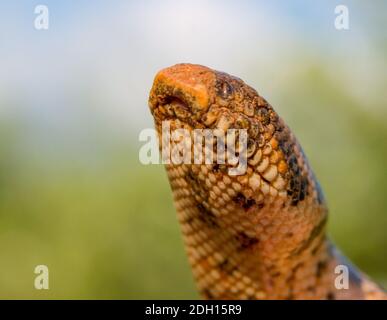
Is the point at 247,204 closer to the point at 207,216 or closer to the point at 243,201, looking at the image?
the point at 243,201

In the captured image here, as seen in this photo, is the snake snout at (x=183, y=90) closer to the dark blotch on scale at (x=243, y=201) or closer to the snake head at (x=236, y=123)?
the snake head at (x=236, y=123)

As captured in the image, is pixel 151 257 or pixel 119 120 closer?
pixel 151 257

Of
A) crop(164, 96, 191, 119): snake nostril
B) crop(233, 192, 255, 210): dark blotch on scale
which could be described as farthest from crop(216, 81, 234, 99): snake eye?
crop(233, 192, 255, 210): dark blotch on scale

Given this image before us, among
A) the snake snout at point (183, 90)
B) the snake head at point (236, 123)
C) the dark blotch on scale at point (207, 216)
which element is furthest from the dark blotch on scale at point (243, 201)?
the snake snout at point (183, 90)

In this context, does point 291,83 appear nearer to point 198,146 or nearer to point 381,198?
point 381,198

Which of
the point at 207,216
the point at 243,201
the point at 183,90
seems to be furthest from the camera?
the point at 207,216

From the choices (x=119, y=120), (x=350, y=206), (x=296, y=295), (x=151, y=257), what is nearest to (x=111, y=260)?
(x=151, y=257)

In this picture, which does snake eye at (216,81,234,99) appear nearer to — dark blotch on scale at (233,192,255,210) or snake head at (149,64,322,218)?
snake head at (149,64,322,218)

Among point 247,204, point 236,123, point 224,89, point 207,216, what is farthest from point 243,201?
point 224,89
